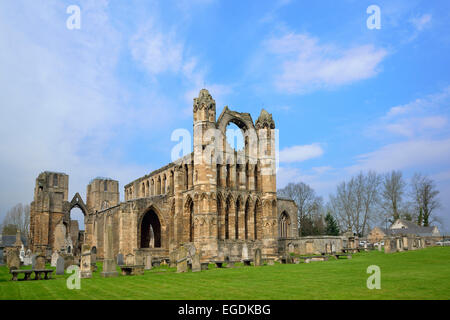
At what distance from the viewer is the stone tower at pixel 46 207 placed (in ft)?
175

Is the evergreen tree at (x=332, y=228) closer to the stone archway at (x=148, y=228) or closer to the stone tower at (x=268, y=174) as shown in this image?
the stone tower at (x=268, y=174)

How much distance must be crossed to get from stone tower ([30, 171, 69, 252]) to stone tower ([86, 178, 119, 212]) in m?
3.56

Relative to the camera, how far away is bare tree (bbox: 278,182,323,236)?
69825mm

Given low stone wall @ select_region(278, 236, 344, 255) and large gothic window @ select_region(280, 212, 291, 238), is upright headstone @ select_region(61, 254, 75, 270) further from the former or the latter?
large gothic window @ select_region(280, 212, 291, 238)

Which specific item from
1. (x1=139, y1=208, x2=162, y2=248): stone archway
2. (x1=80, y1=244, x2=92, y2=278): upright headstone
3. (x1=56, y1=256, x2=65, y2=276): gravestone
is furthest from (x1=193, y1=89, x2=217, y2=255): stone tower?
(x1=80, y1=244, x2=92, y2=278): upright headstone

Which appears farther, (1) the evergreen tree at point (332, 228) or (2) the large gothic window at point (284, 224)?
(1) the evergreen tree at point (332, 228)

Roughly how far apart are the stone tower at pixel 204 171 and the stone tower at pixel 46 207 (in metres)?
30.2

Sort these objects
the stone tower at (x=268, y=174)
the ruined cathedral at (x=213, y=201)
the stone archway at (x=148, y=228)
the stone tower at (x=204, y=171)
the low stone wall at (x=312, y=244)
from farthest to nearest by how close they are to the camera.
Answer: the stone archway at (x=148, y=228) < the low stone wall at (x=312, y=244) < the stone tower at (x=268, y=174) < the ruined cathedral at (x=213, y=201) < the stone tower at (x=204, y=171)

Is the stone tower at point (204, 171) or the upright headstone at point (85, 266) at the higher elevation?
the stone tower at point (204, 171)

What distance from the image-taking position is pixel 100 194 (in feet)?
199

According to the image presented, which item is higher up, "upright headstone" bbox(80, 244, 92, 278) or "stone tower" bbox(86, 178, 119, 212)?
"stone tower" bbox(86, 178, 119, 212)

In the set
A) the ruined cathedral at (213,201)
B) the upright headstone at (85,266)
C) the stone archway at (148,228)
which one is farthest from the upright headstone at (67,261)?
the stone archway at (148,228)

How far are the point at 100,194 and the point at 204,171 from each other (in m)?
32.9
